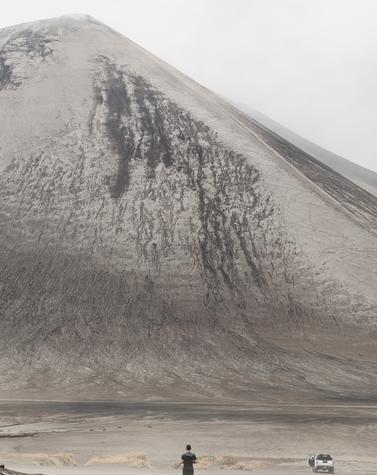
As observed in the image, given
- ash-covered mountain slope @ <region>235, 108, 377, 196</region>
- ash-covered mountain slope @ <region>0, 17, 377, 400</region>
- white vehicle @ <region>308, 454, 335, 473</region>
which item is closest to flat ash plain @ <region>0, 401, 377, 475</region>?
white vehicle @ <region>308, 454, 335, 473</region>

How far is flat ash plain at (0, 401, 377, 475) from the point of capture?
2292 centimetres

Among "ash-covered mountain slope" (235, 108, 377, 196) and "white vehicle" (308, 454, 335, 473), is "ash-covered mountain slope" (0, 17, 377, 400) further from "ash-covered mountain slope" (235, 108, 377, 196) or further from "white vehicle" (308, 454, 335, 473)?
"white vehicle" (308, 454, 335, 473)

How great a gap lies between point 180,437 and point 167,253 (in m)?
41.0

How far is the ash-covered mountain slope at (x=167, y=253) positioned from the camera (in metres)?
56.0

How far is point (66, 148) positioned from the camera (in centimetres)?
8488

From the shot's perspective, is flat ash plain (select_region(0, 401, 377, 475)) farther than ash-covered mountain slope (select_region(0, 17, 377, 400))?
No

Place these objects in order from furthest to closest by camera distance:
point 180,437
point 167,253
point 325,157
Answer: point 325,157 → point 167,253 → point 180,437

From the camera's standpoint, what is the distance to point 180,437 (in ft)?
100

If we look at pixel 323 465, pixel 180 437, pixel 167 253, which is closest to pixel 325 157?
pixel 167 253

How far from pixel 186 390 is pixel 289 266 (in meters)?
22.5

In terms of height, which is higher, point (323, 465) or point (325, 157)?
point (325, 157)

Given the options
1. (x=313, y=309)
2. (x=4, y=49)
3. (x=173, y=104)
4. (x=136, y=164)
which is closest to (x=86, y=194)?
(x=136, y=164)

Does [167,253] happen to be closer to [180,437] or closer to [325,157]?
[180,437]

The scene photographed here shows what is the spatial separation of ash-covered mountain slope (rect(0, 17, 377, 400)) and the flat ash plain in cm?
974
